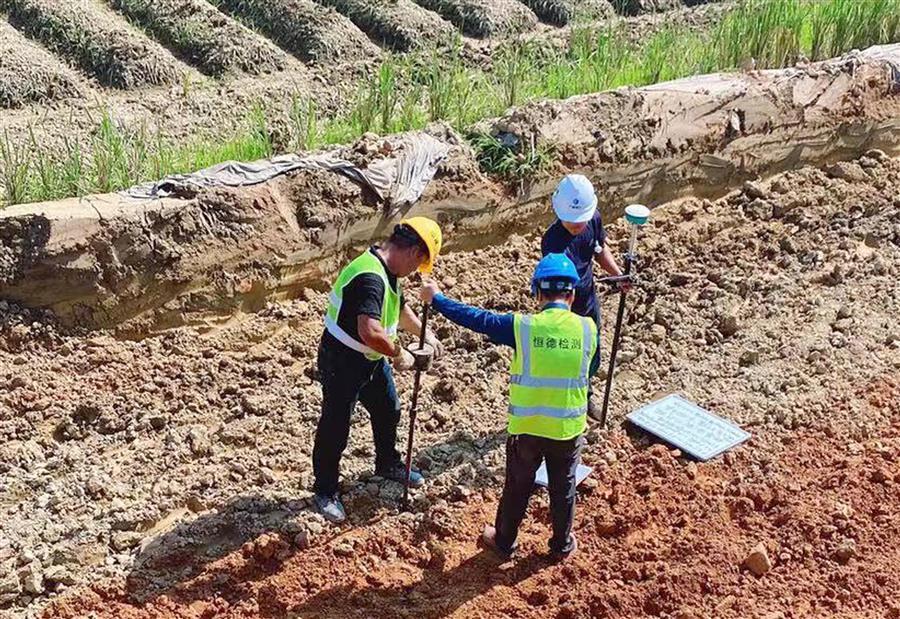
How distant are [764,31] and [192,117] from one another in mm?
5028

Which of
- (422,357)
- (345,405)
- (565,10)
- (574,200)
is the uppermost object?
(565,10)

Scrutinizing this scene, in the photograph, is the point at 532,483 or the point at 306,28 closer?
the point at 532,483

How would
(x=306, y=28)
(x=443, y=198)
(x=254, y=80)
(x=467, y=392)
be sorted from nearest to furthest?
(x=467, y=392) → (x=443, y=198) → (x=254, y=80) → (x=306, y=28)

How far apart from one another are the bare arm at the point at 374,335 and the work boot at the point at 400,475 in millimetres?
967

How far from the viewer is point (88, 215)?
18.1 feet

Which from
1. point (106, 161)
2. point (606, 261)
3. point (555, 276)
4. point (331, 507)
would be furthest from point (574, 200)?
point (106, 161)

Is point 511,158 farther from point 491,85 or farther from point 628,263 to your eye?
point 628,263

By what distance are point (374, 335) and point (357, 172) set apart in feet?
7.80

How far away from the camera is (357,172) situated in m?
6.23

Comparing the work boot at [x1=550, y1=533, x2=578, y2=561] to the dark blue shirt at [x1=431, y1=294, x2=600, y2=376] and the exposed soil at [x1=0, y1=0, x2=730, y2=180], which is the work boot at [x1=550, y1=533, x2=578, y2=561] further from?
the exposed soil at [x1=0, y1=0, x2=730, y2=180]

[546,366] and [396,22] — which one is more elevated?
[396,22]

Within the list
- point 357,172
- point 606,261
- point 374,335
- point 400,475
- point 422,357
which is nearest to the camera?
point 374,335

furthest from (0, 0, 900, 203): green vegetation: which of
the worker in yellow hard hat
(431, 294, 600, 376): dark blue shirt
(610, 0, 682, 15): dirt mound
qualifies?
(431, 294, 600, 376): dark blue shirt

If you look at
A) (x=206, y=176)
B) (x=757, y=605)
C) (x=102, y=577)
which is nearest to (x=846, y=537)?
(x=757, y=605)
